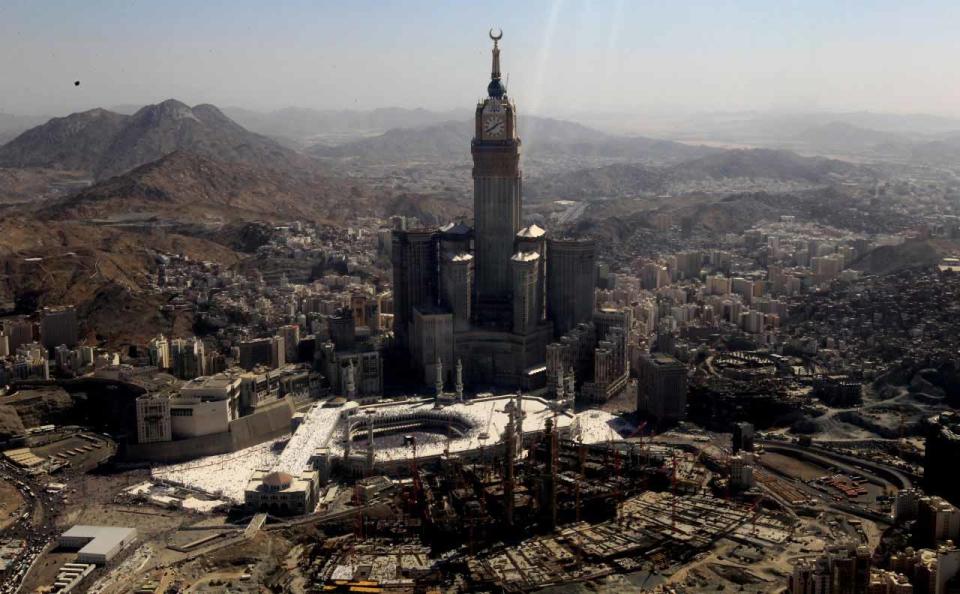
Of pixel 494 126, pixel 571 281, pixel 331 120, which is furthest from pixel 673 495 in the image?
pixel 331 120

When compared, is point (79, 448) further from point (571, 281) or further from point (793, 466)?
point (793, 466)

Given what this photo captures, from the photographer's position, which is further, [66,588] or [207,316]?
[207,316]

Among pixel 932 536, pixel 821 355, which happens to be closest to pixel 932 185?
pixel 821 355

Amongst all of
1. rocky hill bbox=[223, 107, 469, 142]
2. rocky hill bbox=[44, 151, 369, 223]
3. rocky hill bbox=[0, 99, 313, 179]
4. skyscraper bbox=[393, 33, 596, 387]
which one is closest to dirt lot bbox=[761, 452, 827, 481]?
skyscraper bbox=[393, 33, 596, 387]

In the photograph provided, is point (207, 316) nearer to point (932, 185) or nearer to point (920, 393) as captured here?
point (920, 393)

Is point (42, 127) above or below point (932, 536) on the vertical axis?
above

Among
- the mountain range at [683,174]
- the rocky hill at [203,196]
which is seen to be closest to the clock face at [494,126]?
the rocky hill at [203,196]
